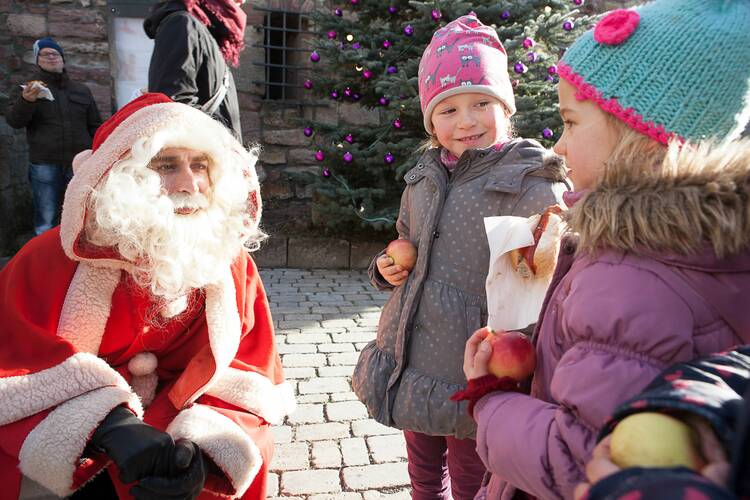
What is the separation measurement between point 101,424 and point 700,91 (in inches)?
64.7

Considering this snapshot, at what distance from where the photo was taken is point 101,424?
1.50 meters

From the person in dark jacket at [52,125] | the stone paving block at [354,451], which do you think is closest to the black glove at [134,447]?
the stone paving block at [354,451]

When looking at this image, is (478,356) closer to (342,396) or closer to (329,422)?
(329,422)

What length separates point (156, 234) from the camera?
1.71 metres

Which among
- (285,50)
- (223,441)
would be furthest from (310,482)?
(285,50)

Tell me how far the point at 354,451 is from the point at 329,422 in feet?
1.01

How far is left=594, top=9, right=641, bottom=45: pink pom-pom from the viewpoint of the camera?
44.3 inches

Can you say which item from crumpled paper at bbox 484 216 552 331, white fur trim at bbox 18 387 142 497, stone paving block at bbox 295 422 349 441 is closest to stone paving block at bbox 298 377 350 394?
stone paving block at bbox 295 422 349 441

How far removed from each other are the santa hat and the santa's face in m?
0.04

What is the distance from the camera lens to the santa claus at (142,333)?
148 centimetres

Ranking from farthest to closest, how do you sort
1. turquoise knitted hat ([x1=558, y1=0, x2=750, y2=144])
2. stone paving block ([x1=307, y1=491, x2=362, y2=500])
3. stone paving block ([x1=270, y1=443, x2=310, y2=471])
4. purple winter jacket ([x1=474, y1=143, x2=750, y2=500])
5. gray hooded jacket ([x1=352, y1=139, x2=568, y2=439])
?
stone paving block ([x1=270, y1=443, x2=310, y2=471])
stone paving block ([x1=307, y1=491, x2=362, y2=500])
gray hooded jacket ([x1=352, y1=139, x2=568, y2=439])
turquoise knitted hat ([x1=558, y1=0, x2=750, y2=144])
purple winter jacket ([x1=474, y1=143, x2=750, y2=500])

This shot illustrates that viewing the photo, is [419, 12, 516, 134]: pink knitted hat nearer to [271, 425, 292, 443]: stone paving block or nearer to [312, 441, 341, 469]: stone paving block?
[312, 441, 341, 469]: stone paving block

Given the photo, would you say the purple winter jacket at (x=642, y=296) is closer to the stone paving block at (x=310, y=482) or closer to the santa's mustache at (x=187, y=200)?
the santa's mustache at (x=187, y=200)

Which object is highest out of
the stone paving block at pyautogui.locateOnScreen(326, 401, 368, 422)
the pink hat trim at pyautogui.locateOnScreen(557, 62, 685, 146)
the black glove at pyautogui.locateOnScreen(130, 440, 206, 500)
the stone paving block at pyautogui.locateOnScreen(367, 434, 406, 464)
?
the pink hat trim at pyautogui.locateOnScreen(557, 62, 685, 146)
